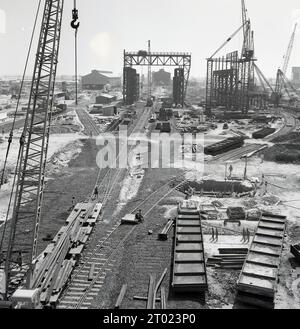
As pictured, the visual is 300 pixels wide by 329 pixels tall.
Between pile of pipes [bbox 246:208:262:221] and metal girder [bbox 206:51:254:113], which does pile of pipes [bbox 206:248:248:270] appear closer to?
pile of pipes [bbox 246:208:262:221]

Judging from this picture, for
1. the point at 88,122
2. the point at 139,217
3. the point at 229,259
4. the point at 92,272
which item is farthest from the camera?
the point at 88,122

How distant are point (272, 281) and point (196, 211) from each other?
8.33 meters

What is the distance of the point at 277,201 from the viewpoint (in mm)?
26766

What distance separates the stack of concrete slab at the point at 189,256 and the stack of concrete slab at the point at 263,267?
69.8 inches

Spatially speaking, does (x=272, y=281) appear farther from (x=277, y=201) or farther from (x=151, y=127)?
(x=151, y=127)

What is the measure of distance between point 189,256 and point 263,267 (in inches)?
137

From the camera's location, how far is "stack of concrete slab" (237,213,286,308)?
14727 millimetres

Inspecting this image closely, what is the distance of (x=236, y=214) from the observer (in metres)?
23.7

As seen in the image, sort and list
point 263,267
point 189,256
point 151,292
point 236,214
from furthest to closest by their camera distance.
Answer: point 236,214
point 189,256
point 263,267
point 151,292

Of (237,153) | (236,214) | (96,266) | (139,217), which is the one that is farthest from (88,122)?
(96,266)

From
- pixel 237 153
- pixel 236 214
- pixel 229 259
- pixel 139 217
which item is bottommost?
pixel 229 259

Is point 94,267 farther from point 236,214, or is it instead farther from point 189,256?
point 236,214

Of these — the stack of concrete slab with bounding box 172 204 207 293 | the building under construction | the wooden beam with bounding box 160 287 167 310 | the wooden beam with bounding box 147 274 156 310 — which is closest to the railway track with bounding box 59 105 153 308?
the wooden beam with bounding box 147 274 156 310

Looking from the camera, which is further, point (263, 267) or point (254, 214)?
point (254, 214)
